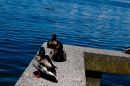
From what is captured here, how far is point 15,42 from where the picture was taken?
834 inches

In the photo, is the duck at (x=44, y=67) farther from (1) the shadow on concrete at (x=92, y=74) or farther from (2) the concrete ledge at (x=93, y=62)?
(1) the shadow on concrete at (x=92, y=74)

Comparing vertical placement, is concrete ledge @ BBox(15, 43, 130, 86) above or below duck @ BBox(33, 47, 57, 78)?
below

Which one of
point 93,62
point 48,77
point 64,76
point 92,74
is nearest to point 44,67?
point 48,77

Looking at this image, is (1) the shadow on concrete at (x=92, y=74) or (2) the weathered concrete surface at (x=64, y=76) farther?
(1) the shadow on concrete at (x=92, y=74)

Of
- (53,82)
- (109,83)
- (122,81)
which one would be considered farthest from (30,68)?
(122,81)

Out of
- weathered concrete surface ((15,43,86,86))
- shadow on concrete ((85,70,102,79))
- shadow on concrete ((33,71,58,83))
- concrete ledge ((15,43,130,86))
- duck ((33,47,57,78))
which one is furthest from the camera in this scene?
shadow on concrete ((85,70,102,79))

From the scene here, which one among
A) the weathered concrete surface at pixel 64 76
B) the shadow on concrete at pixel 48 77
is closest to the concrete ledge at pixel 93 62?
the weathered concrete surface at pixel 64 76

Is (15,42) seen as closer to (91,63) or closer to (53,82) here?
(91,63)

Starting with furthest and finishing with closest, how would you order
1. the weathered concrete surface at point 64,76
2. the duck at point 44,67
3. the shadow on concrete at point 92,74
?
the shadow on concrete at point 92,74 < the duck at point 44,67 < the weathered concrete surface at point 64,76

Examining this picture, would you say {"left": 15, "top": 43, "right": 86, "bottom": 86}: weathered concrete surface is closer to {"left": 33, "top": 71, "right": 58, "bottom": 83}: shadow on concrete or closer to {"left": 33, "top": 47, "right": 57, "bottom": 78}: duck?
{"left": 33, "top": 71, "right": 58, "bottom": 83}: shadow on concrete

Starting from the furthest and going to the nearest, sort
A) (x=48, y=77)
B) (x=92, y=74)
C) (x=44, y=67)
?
(x=92, y=74), (x=48, y=77), (x=44, y=67)

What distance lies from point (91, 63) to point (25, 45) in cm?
1084

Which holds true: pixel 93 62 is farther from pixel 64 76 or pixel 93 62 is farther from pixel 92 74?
pixel 64 76

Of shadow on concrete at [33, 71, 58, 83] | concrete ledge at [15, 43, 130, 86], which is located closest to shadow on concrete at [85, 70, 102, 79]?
concrete ledge at [15, 43, 130, 86]
